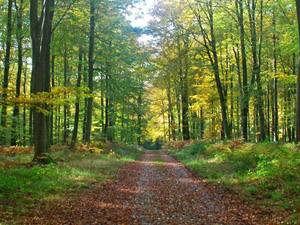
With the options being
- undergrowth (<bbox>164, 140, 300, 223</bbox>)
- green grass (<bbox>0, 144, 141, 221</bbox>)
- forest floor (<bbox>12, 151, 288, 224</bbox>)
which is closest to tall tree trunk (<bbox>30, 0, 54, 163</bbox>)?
green grass (<bbox>0, 144, 141, 221</bbox>)

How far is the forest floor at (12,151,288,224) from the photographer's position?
17.2 feet

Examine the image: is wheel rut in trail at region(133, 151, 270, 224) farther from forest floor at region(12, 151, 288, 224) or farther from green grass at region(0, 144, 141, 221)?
green grass at region(0, 144, 141, 221)

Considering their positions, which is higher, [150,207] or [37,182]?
[37,182]

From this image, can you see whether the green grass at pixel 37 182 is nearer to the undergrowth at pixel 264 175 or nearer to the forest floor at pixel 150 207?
the forest floor at pixel 150 207

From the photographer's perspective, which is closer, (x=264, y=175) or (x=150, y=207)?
(x=150, y=207)

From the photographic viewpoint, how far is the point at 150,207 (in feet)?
20.6

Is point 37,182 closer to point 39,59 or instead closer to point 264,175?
point 39,59

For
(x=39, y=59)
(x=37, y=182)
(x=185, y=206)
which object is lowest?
(x=185, y=206)

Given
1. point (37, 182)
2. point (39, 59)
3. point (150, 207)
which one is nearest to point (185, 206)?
point (150, 207)

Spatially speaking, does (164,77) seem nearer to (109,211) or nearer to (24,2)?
(24,2)

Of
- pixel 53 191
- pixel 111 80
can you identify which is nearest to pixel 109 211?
pixel 53 191

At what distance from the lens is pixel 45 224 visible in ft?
15.4

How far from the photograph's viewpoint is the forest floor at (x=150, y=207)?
5.25 meters

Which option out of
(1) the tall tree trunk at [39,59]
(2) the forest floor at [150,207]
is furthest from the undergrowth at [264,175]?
(1) the tall tree trunk at [39,59]
